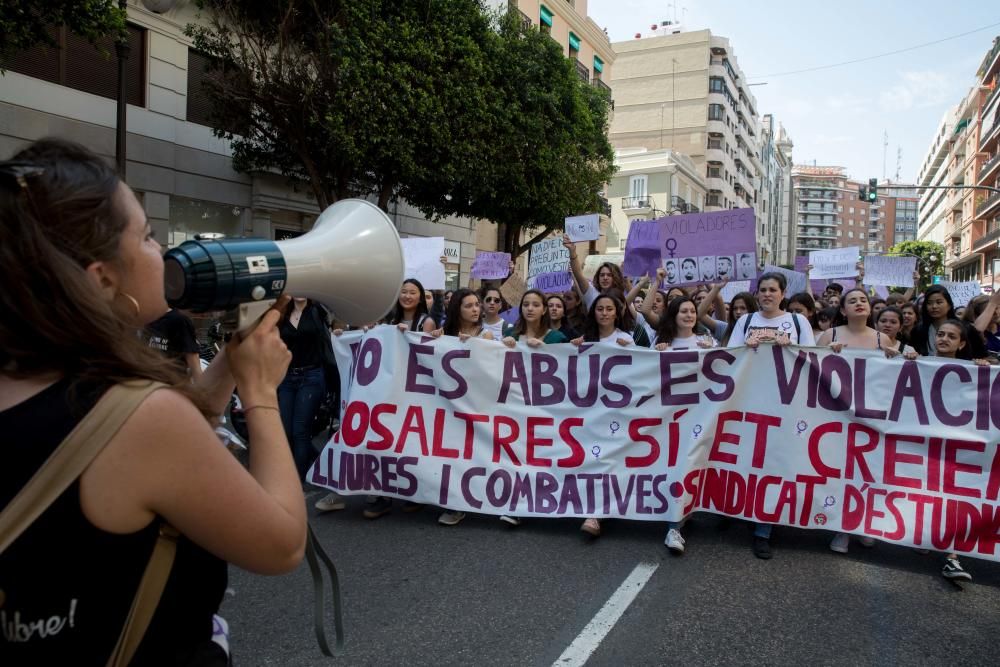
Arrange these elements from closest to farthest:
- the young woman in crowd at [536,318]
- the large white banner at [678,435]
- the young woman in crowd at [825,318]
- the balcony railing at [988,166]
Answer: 1. the large white banner at [678,435]
2. the young woman in crowd at [536,318]
3. the young woman in crowd at [825,318]
4. the balcony railing at [988,166]

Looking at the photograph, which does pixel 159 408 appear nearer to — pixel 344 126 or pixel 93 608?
pixel 93 608

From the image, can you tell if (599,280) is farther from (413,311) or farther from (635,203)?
(635,203)

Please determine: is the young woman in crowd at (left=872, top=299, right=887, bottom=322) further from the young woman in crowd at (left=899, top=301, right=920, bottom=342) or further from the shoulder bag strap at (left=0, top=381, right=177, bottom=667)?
the shoulder bag strap at (left=0, top=381, right=177, bottom=667)

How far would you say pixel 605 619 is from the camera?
3.32m

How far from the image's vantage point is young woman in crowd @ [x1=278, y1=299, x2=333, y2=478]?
509cm

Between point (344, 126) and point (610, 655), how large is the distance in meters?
12.1

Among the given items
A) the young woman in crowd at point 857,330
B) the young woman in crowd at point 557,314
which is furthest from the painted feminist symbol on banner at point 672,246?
the young woman in crowd at point 857,330

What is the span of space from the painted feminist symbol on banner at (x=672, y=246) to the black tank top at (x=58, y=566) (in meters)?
7.08

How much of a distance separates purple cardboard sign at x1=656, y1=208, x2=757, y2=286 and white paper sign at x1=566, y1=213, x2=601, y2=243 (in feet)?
4.99

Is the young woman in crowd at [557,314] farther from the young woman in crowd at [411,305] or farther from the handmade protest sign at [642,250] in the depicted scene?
the handmade protest sign at [642,250]

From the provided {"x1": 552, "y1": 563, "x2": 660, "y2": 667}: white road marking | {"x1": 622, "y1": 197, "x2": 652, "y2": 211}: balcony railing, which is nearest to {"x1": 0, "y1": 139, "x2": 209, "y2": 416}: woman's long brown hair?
{"x1": 552, "y1": 563, "x2": 660, "y2": 667}: white road marking

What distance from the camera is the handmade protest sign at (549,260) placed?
9.09 meters

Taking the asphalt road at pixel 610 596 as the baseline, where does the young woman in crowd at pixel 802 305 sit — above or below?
above

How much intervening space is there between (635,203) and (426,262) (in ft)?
138
